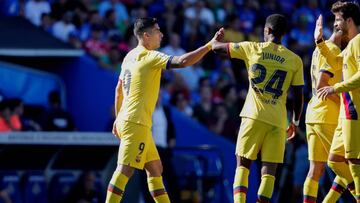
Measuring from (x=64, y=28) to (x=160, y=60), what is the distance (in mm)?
8975

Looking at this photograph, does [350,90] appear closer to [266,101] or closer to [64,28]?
[266,101]

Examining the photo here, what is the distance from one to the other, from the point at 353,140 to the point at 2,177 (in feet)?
25.3

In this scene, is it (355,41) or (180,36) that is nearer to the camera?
(355,41)

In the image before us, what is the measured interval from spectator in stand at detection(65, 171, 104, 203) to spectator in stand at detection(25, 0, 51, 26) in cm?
448

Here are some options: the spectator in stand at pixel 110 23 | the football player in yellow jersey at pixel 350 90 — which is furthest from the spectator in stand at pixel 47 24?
the football player in yellow jersey at pixel 350 90

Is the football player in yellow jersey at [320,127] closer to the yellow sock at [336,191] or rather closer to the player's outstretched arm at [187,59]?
the yellow sock at [336,191]

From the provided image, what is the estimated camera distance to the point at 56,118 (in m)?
21.3

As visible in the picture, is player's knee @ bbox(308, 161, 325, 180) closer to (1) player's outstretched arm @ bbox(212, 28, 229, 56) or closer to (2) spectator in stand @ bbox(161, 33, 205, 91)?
(1) player's outstretched arm @ bbox(212, 28, 229, 56)

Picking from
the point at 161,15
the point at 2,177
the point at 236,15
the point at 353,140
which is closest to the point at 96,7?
the point at 161,15

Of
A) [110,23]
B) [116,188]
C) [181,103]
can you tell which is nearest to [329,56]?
[116,188]

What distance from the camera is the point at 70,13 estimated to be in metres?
23.0

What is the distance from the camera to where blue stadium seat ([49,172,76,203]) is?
20.2 m

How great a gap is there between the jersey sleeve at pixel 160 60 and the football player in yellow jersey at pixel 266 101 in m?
0.57

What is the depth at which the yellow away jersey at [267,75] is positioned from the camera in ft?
47.5
